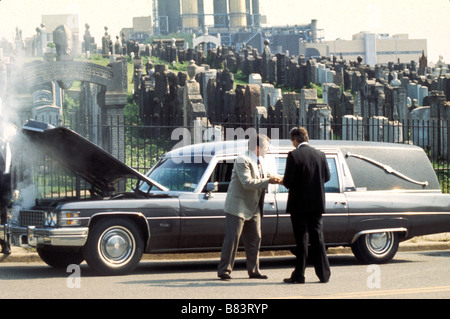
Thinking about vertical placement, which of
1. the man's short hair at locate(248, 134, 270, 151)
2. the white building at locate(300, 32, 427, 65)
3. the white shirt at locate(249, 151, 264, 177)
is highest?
the white building at locate(300, 32, 427, 65)

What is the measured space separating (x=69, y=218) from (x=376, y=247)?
4292 millimetres

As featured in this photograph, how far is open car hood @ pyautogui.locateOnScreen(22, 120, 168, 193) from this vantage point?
11.0m

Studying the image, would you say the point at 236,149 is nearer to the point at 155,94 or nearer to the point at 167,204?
the point at 167,204

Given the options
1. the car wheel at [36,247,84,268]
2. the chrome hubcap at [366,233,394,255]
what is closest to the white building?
the chrome hubcap at [366,233,394,255]

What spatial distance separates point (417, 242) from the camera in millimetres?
14633

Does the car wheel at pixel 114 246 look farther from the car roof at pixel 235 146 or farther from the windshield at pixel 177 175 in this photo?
the car roof at pixel 235 146

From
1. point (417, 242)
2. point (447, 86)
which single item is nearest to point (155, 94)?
point (447, 86)

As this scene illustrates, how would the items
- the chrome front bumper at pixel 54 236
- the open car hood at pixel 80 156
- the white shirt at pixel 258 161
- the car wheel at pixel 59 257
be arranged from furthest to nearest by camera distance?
the car wheel at pixel 59 257 < the open car hood at pixel 80 156 < the chrome front bumper at pixel 54 236 < the white shirt at pixel 258 161

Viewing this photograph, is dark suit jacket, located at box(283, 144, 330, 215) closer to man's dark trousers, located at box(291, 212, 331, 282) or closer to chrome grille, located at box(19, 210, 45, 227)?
man's dark trousers, located at box(291, 212, 331, 282)

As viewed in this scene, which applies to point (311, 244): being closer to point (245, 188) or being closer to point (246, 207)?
point (246, 207)

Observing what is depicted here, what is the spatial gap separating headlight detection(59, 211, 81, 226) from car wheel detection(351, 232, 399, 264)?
3.86 metres

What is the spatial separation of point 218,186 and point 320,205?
6.22ft

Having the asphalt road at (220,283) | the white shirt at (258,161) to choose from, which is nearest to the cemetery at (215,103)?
the asphalt road at (220,283)

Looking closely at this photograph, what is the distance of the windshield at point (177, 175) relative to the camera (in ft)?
37.3
